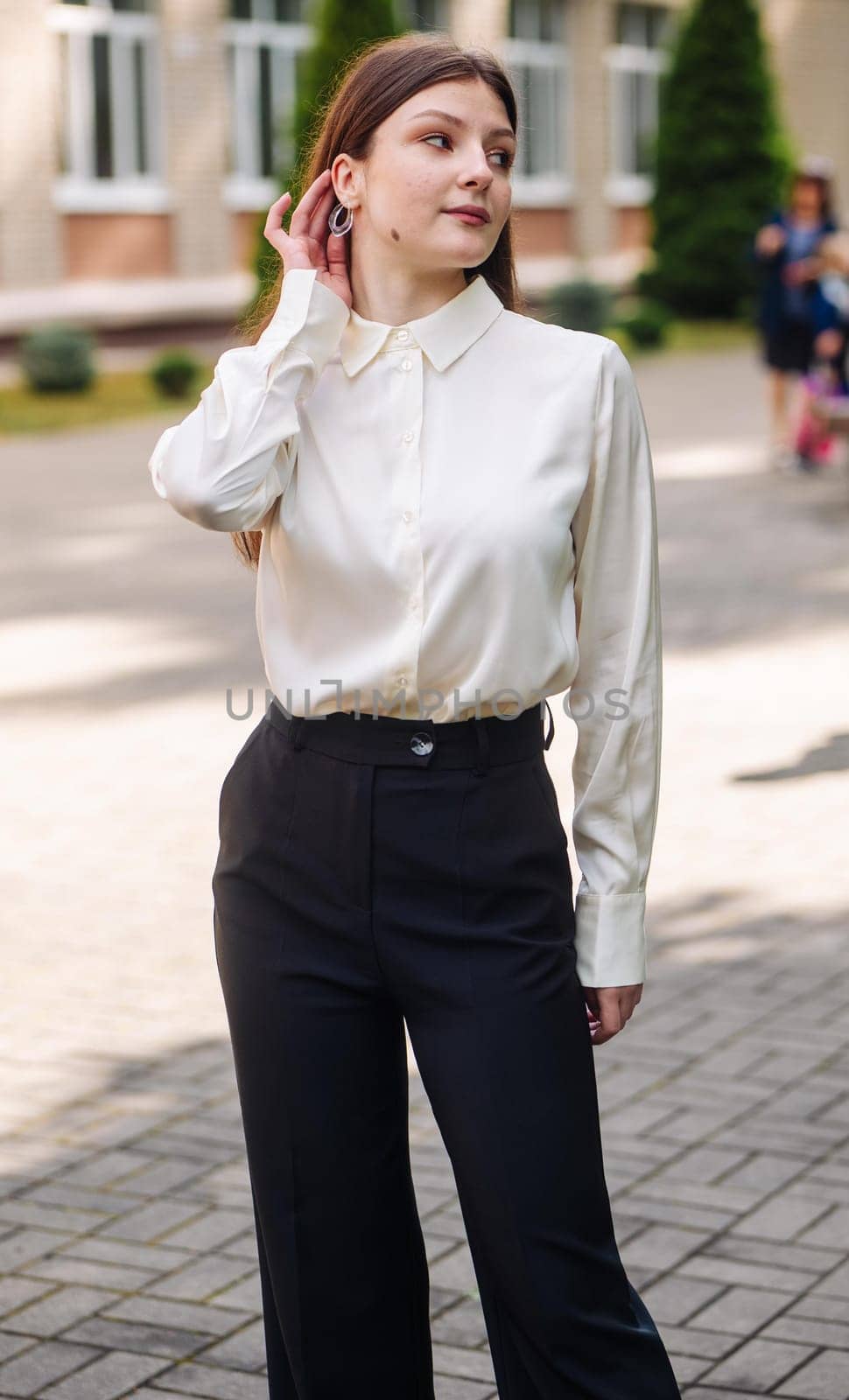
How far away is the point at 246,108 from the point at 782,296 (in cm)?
1156

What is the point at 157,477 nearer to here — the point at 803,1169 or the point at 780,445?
the point at 803,1169

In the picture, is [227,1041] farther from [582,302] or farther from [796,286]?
[582,302]

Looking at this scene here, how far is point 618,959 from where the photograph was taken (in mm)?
2551

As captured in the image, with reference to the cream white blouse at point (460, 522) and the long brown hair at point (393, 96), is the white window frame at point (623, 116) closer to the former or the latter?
the long brown hair at point (393, 96)

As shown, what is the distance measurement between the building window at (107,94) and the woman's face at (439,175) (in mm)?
20965

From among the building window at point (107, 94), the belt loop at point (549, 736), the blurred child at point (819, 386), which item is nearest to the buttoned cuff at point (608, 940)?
the belt loop at point (549, 736)

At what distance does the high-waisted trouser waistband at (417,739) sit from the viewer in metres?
2.45

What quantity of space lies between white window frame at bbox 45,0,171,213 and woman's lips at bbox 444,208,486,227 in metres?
20.7

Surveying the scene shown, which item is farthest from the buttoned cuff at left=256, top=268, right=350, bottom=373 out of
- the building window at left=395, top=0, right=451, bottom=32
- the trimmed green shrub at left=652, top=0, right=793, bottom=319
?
the trimmed green shrub at left=652, top=0, right=793, bottom=319

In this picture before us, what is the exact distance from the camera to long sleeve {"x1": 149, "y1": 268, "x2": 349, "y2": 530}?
96.1 inches

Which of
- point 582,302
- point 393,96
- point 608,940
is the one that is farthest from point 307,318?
point 582,302

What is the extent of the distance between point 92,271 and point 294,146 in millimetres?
3009

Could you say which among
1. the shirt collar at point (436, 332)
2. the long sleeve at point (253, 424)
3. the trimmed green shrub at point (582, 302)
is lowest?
the trimmed green shrub at point (582, 302)

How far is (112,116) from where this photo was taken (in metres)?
23.3
